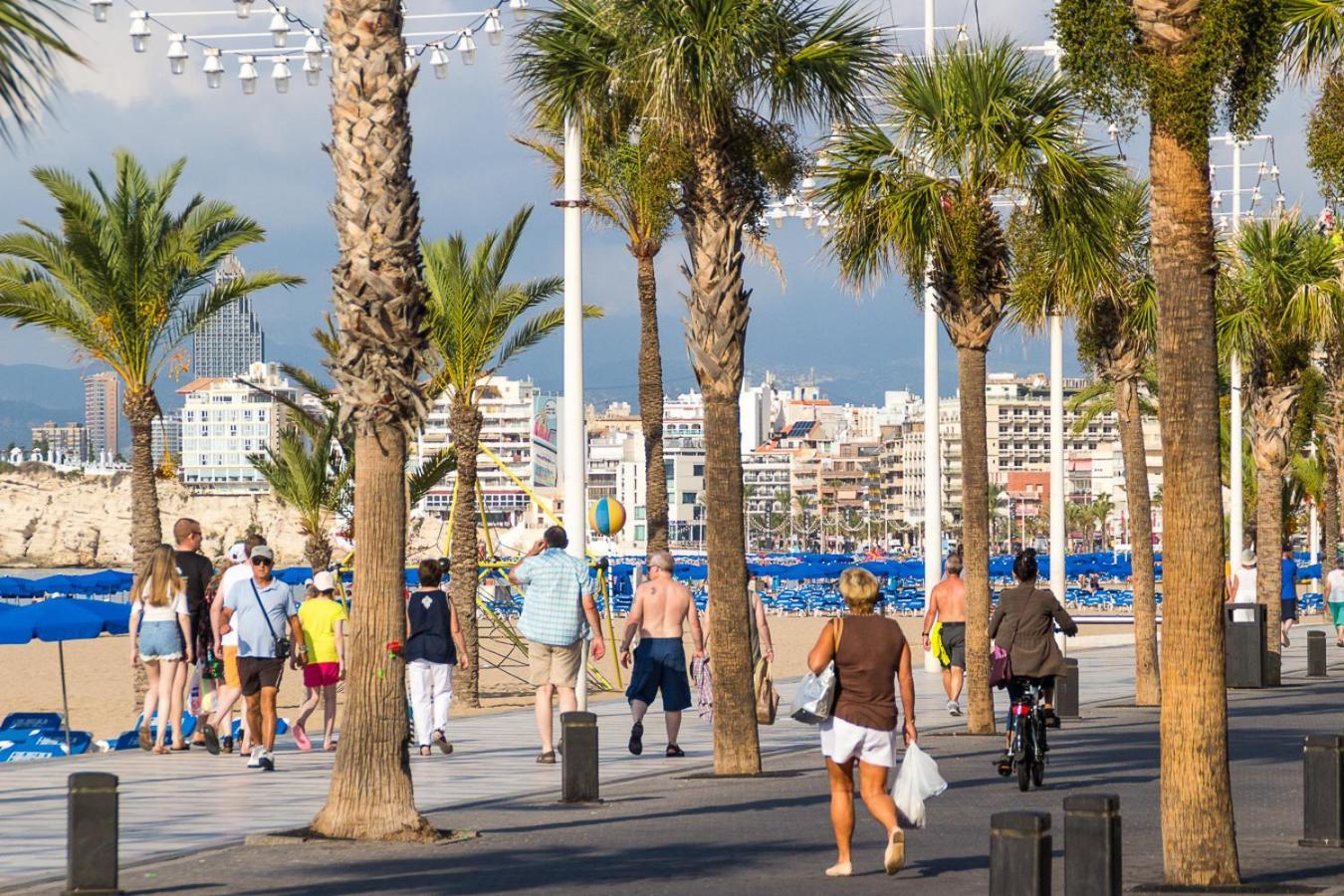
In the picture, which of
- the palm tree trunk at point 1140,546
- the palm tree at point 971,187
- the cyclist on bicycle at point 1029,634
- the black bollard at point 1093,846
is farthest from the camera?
the palm tree trunk at point 1140,546

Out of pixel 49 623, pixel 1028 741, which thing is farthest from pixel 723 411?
pixel 49 623

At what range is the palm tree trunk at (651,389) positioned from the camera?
98.4ft

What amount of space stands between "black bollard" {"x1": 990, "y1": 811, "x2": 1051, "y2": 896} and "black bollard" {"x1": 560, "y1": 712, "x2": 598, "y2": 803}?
17.6 ft

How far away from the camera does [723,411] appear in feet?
51.5

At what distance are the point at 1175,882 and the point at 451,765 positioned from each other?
8.03 meters

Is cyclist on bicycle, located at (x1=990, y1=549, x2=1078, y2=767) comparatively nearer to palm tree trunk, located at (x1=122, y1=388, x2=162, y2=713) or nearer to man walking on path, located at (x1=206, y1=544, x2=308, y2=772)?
man walking on path, located at (x1=206, y1=544, x2=308, y2=772)

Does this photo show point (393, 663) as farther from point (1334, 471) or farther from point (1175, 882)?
point (1334, 471)

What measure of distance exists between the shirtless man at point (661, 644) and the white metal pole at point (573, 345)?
1687mm

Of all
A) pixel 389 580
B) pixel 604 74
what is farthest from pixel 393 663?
pixel 604 74

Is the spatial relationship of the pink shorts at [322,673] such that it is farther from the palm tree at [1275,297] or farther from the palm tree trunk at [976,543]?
the palm tree at [1275,297]

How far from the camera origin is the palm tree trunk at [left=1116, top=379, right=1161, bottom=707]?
22672 millimetres

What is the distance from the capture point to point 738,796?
553 inches

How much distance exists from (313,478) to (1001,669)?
75.4 ft

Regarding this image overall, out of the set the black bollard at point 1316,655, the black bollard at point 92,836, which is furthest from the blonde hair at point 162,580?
the black bollard at point 1316,655
